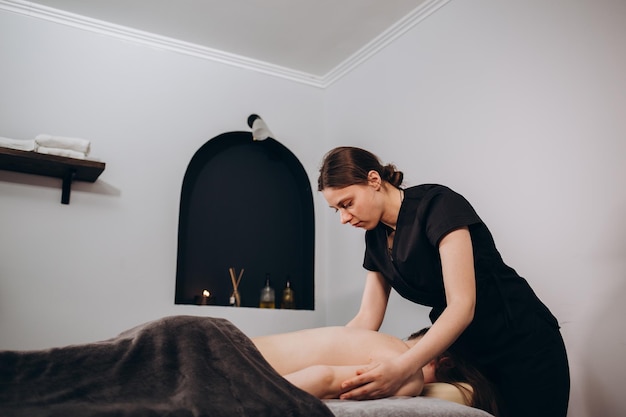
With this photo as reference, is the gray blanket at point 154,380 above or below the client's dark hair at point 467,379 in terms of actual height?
above

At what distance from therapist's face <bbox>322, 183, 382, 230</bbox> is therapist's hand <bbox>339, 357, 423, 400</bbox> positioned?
55 cm

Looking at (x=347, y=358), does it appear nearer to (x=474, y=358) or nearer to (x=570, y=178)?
(x=474, y=358)

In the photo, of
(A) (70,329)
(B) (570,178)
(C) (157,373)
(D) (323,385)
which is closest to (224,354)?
(C) (157,373)

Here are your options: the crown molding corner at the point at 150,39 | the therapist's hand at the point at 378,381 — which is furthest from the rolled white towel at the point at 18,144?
the therapist's hand at the point at 378,381

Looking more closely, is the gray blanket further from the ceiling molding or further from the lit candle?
the ceiling molding

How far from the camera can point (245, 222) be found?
3.27m

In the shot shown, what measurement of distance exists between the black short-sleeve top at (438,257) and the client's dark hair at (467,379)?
0.14m

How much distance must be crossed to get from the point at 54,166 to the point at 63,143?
119 mm

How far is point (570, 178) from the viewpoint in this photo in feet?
6.74

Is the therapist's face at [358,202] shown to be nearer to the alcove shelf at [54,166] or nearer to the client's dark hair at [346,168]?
the client's dark hair at [346,168]

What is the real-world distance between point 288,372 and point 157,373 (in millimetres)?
411

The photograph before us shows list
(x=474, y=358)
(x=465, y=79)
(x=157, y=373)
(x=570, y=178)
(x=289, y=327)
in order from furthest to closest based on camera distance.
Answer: (x=289, y=327), (x=465, y=79), (x=570, y=178), (x=474, y=358), (x=157, y=373)

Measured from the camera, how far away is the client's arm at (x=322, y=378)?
130 cm

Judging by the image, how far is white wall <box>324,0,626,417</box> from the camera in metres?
1.92
